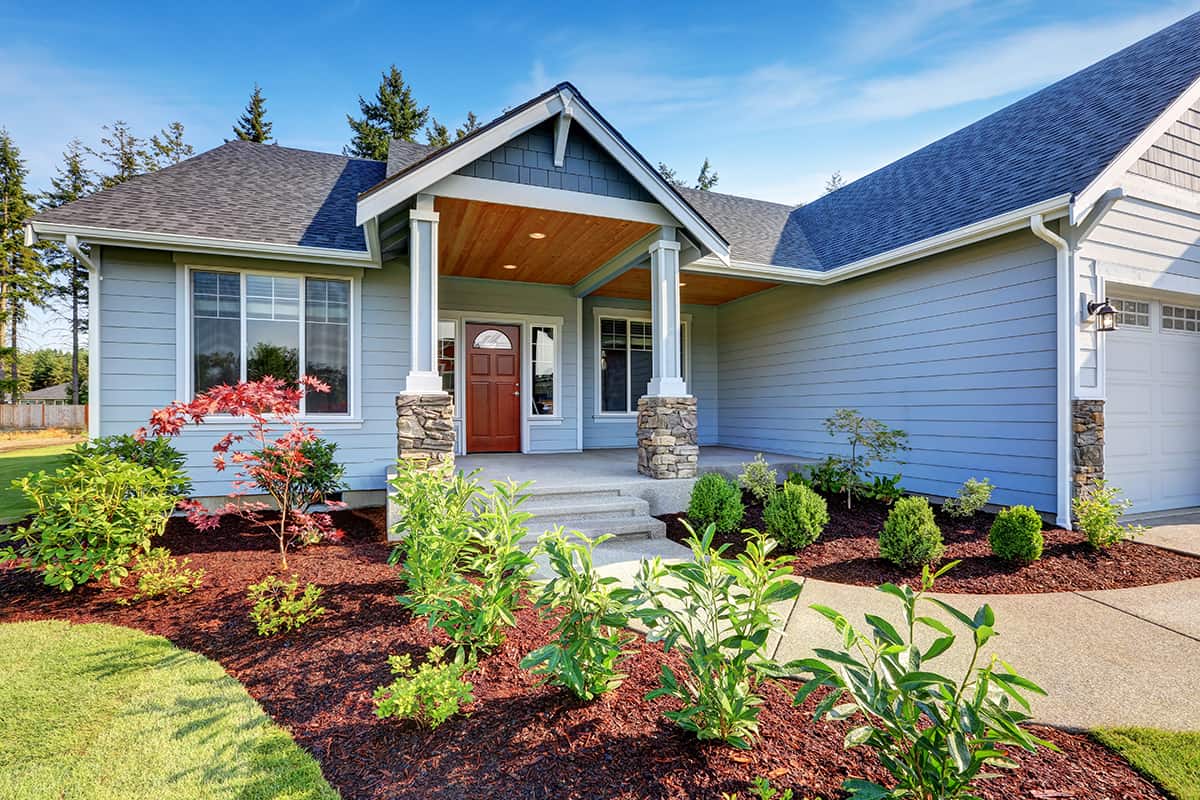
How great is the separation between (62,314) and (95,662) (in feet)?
89.2

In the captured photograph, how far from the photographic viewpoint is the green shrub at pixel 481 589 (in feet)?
8.03

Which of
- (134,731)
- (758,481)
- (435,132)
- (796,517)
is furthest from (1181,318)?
(435,132)

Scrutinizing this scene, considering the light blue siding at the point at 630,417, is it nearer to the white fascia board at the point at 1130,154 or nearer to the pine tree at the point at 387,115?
the white fascia board at the point at 1130,154

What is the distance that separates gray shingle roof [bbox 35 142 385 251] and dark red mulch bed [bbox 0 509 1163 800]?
15.3 ft

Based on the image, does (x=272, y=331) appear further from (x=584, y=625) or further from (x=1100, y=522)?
(x=1100, y=522)

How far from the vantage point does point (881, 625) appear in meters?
1.62

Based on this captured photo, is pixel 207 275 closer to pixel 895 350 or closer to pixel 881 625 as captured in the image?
pixel 881 625

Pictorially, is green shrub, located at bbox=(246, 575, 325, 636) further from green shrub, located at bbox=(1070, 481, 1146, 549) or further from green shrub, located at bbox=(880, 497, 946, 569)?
green shrub, located at bbox=(1070, 481, 1146, 549)

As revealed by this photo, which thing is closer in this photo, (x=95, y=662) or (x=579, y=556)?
(x=579, y=556)

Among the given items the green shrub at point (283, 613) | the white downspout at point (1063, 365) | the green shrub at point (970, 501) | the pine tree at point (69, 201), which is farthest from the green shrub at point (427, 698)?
the pine tree at point (69, 201)

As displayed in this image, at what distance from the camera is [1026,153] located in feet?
20.7

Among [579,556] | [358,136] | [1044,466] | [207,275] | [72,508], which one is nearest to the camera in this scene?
[579,556]

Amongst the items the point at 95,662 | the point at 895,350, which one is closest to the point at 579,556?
the point at 95,662

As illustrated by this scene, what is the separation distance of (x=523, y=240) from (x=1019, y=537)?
18.9 ft
